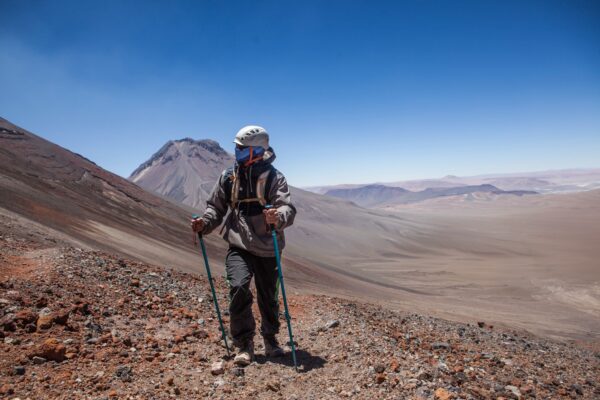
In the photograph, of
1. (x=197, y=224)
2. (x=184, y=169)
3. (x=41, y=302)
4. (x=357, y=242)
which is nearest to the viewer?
(x=197, y=224)

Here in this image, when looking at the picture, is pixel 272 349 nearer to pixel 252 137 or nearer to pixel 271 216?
pixel 271 216

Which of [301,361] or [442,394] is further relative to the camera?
[301,361]

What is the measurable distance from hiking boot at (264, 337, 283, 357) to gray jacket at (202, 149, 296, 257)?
910 millimetres

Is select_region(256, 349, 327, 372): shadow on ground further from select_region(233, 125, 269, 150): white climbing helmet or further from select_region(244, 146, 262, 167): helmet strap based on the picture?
select_region(233, 125, 269, 150): white climbing helmet

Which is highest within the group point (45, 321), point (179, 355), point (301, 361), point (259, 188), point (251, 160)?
point (251, 160)

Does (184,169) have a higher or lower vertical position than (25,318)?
higher

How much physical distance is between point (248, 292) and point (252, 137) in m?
1.48

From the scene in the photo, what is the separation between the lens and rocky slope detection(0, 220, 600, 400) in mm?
3084

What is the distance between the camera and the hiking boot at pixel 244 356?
3.56 m

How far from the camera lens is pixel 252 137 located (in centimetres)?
392

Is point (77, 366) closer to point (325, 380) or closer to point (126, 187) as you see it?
point (325, 380)

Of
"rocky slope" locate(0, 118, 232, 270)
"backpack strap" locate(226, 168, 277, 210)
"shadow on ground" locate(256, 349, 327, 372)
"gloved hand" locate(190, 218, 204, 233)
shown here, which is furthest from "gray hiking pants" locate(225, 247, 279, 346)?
"rocky slope" locate(0, 118, 232, 270)

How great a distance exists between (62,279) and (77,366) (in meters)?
2.00

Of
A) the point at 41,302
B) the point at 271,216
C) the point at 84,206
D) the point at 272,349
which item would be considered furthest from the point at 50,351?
the point at 84,206
